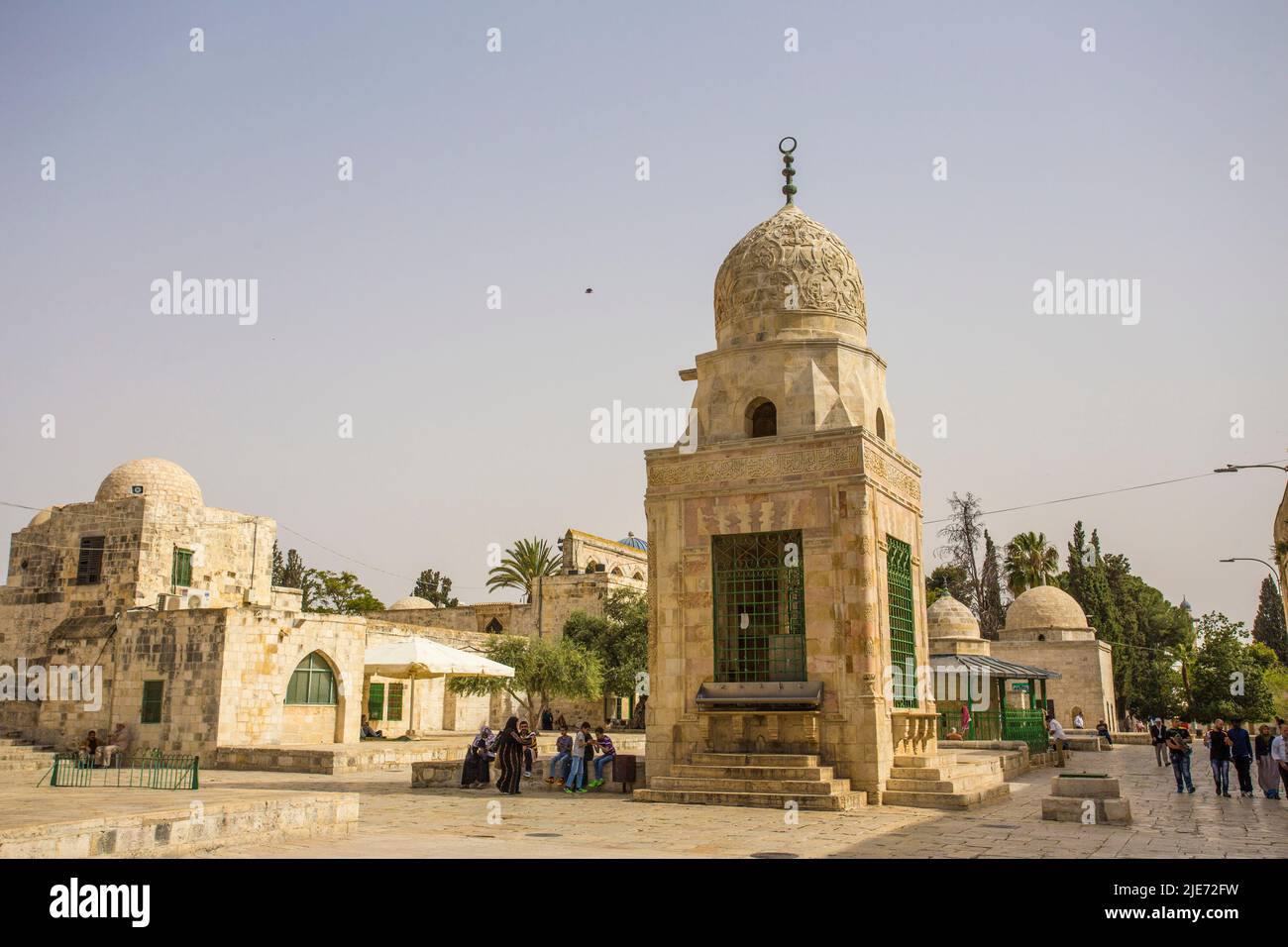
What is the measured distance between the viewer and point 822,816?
537 inches

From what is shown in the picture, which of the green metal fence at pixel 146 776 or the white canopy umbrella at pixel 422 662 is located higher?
the white canopy umbrella at pixel 422 662

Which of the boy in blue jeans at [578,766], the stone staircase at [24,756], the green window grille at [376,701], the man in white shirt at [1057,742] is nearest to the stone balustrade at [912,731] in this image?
the boy in blue jeans at [578,766]

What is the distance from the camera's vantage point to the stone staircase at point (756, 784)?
14.4 meters

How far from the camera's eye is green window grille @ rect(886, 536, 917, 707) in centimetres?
1675

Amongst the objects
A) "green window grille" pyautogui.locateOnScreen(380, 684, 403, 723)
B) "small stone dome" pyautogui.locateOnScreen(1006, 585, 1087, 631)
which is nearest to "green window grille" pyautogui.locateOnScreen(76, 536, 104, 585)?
"green window grille" pyautogui.locateOnScreen(380, 684, 403, 723)

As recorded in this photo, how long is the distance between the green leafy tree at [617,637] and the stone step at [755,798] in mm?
23898

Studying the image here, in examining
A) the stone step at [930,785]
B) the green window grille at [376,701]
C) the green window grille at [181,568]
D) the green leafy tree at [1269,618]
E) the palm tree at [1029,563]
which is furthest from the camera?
the green leafy tree at [1269,618]

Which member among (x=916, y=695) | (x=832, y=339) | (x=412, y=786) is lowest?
(x=412, y=786)

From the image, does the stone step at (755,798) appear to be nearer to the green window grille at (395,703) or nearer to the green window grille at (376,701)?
the green window grille at (376,701)

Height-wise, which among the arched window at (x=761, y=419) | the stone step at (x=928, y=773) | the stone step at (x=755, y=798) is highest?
the arched window at (x=761, y=419)

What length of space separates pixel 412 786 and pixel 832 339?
10.9 metres

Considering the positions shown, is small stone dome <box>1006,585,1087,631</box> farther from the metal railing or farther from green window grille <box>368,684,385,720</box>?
green window grille <box>368,684,385,720</box>

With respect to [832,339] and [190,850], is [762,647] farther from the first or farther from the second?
[190,850]
